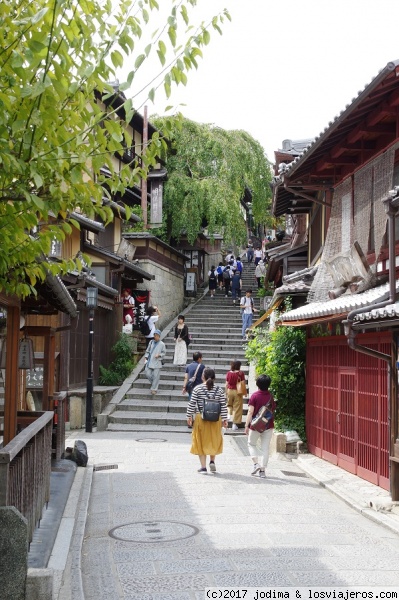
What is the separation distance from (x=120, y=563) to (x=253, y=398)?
5957 mm

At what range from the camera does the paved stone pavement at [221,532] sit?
730 cm

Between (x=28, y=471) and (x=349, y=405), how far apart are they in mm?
7460

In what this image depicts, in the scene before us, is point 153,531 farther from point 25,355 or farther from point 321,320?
point 321,320

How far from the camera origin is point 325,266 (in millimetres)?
15078

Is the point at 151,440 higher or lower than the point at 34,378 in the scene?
lower

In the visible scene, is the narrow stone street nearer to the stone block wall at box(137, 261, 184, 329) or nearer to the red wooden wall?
the red wooden wall

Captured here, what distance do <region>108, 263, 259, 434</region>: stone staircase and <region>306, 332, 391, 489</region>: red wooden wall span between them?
4.34 metres

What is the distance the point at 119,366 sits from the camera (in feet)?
83.5

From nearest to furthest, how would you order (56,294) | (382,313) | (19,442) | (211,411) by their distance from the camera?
1. (19,442)
2. (382,313)
3. (56,294)
4. (211,411)

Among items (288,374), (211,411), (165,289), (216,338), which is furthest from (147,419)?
(165,289)

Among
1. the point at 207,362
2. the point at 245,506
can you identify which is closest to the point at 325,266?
the point at 245,506

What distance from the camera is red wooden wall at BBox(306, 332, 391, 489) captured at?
12.0 metres

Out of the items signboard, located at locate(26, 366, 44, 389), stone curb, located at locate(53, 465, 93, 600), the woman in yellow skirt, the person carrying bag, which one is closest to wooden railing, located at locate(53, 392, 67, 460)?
signboard, located at locate(26, 366, 44, 389)

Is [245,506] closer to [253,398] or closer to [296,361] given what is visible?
[253,398]
